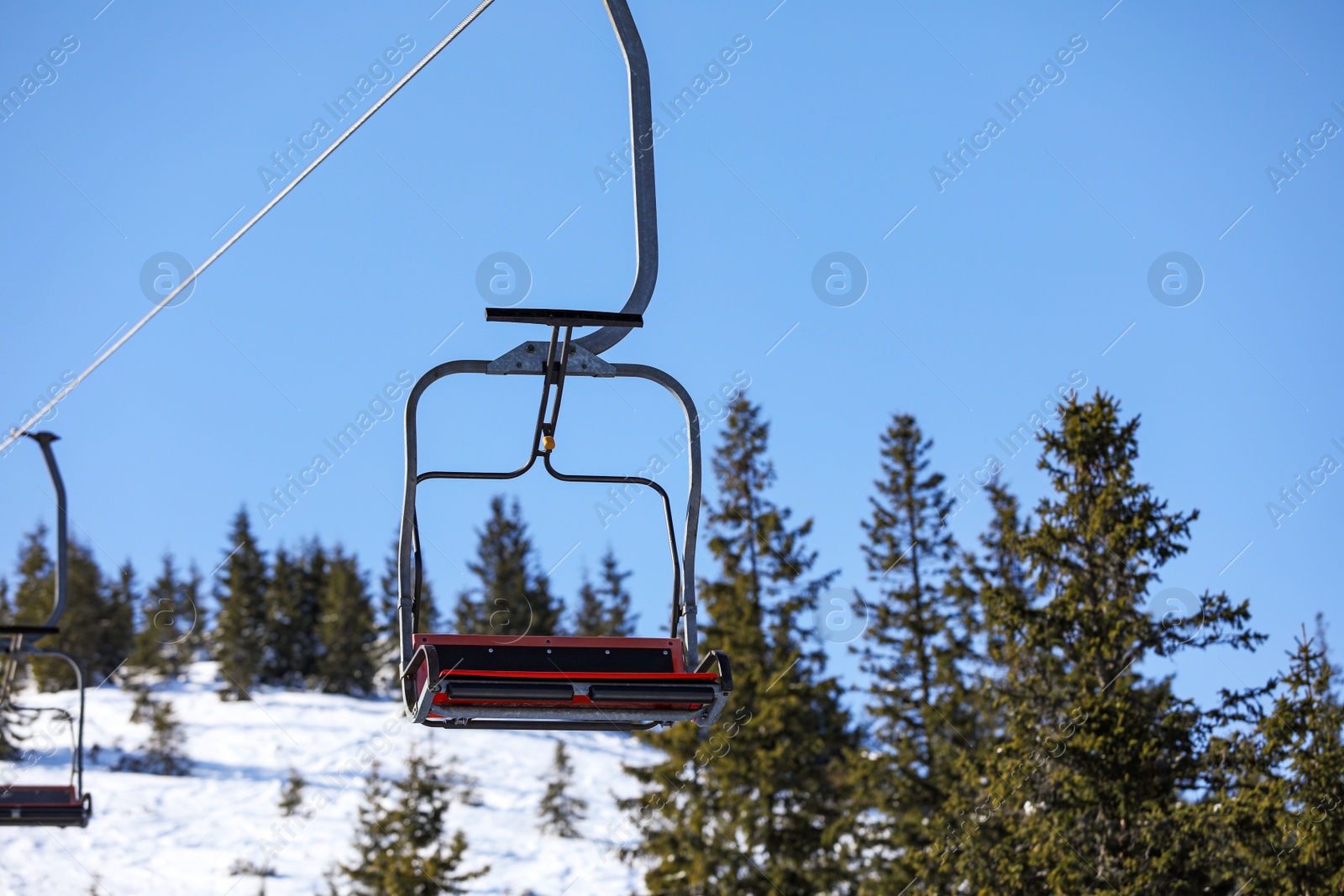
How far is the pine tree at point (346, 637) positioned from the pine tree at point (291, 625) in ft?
7.96

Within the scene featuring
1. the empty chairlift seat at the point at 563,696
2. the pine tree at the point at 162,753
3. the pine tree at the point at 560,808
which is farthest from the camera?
the pine tree at the point at 162,753

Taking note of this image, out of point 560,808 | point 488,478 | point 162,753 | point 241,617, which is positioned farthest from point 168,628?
point 488,478

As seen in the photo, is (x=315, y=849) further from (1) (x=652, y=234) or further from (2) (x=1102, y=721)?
(1) (x=652, y=234)

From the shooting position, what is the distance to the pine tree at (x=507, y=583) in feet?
207

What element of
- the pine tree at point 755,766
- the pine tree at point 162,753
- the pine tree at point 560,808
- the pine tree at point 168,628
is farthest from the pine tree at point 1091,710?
the pine tree at point 168,628

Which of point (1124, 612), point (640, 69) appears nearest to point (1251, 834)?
point (1124, 612)

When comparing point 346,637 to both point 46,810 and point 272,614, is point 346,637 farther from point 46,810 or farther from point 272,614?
point 46,810

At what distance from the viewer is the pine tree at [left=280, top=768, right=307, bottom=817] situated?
148 feet

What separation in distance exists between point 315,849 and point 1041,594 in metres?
32.0

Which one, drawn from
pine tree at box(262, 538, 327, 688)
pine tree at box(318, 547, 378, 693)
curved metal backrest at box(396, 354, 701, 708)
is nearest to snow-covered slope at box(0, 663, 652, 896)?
pine tree at box(318, 547, 378, 693)

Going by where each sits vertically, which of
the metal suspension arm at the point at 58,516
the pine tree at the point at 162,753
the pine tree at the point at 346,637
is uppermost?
the pine tree at the point at 346,637

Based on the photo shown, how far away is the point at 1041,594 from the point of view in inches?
746

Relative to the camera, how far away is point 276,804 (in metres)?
46.9

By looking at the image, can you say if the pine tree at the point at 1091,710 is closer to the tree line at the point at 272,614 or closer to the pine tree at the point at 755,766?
the pine tree at the point at 755,766
